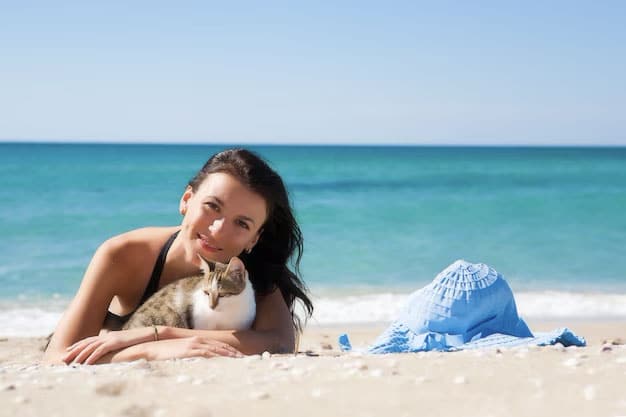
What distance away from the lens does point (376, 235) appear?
69.4 feet

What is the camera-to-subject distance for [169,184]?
129ft

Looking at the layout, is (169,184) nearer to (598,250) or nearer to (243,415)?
(598,250)

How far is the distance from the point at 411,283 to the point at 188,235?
367 inches

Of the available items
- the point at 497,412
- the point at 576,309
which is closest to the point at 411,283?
the point at 576,309

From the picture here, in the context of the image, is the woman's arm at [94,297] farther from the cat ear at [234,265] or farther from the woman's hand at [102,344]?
the cat ear at [234,265]

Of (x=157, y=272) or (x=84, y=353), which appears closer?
(x=84, y=353)

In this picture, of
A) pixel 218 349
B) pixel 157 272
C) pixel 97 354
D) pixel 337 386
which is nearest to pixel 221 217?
pixel 157 272

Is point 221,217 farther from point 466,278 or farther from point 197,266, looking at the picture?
point 466,278

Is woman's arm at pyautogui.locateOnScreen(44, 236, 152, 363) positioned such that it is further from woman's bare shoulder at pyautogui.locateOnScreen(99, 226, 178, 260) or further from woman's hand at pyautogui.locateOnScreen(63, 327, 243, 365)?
woman's hand at pyautogui.locateOnScreen(63, 327, 243, 365)

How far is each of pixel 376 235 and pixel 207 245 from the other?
16.5 meters

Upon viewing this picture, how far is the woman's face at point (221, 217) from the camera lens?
4785 millimetres

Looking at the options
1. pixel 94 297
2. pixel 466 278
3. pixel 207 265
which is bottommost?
pixel 94 297

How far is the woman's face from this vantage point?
15.7 feet

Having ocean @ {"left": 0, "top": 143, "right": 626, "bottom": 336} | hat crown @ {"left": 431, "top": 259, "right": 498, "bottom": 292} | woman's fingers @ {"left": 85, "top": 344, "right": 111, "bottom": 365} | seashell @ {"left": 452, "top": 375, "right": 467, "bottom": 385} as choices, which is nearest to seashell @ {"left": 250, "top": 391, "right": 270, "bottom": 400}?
seashell @ {"left": 452, "top": 375, "right": 467, "bottom": 385}
